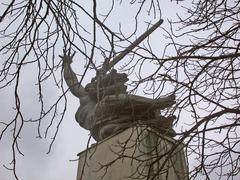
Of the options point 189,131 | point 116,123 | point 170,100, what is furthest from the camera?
point 116,123

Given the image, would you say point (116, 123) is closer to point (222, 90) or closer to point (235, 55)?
point (222, 90)

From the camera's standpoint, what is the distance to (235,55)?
2426mm

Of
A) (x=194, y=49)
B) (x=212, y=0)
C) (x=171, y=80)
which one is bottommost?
(x=171, y=80)

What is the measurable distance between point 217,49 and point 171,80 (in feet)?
1.54

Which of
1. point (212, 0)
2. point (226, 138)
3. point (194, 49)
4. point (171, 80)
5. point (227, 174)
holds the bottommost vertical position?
point (227, 174)

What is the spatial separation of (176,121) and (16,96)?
1.18 meters

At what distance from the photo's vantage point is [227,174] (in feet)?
8.68

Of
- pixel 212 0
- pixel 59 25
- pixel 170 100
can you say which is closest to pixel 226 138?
pixel 170 100

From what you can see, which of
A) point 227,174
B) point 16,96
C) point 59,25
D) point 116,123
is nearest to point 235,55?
point 227,174

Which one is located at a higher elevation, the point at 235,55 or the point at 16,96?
the point at 235,55

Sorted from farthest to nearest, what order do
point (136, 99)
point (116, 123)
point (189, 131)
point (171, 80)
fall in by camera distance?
1. point (116, 123)
2. point (136, 99)
3. point (171, 80)
4. point (189, 131)

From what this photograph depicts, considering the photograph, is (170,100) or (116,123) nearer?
(170,100)

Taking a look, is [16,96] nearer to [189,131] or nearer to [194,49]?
[189,131]

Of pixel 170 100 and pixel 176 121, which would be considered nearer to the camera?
pixel 176 121
